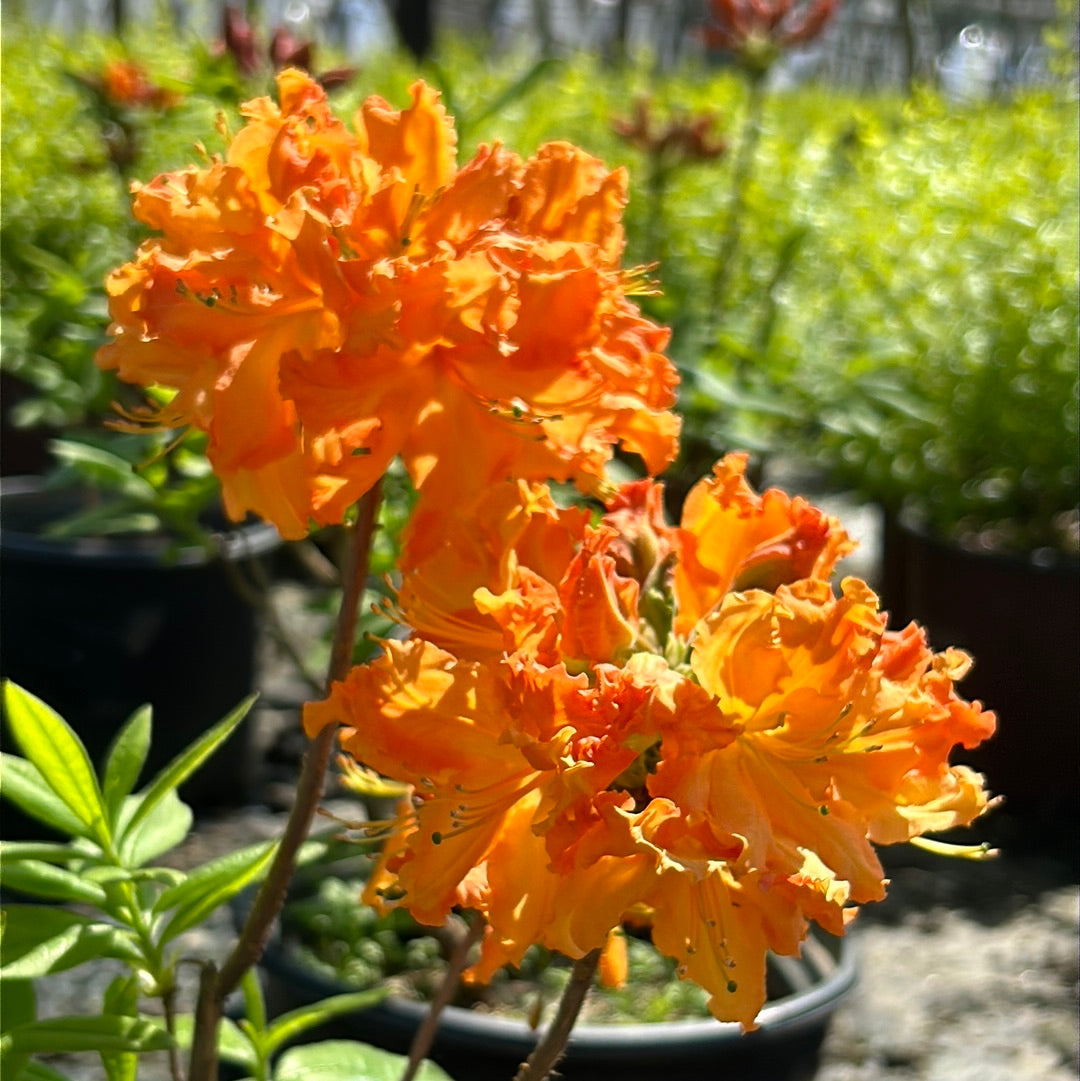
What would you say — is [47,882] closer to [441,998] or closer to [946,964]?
[441,998]

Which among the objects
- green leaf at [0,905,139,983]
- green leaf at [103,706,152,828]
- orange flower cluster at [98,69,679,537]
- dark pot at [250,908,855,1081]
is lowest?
dark pot at [250,908,855,1081]

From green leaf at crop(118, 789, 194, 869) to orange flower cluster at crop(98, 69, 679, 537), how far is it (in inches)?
14.0

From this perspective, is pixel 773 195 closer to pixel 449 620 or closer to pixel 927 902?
pixel 927 902

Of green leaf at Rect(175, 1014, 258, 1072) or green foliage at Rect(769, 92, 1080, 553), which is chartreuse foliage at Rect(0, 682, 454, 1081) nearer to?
green leaf at Rect(175, 1014, 258, 1072)

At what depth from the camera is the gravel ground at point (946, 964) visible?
2.15 m

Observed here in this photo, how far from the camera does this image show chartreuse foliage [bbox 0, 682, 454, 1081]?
0.99m

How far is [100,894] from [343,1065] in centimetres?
28

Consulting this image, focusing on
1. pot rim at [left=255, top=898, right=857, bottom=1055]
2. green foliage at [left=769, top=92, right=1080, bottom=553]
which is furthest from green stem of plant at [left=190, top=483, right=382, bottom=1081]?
green foliage at [left=769, top=92, right=1080, bottom=553]

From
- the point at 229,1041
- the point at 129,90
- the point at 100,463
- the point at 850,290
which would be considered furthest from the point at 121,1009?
the point at 850,290

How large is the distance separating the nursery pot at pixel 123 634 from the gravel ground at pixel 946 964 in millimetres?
250

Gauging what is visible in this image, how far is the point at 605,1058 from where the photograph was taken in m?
1.50

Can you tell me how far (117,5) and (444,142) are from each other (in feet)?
18.1

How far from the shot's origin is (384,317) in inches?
32.1

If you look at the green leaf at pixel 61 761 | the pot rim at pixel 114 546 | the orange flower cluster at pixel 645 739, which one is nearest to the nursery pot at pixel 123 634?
the pot rim at pixel 114 546
